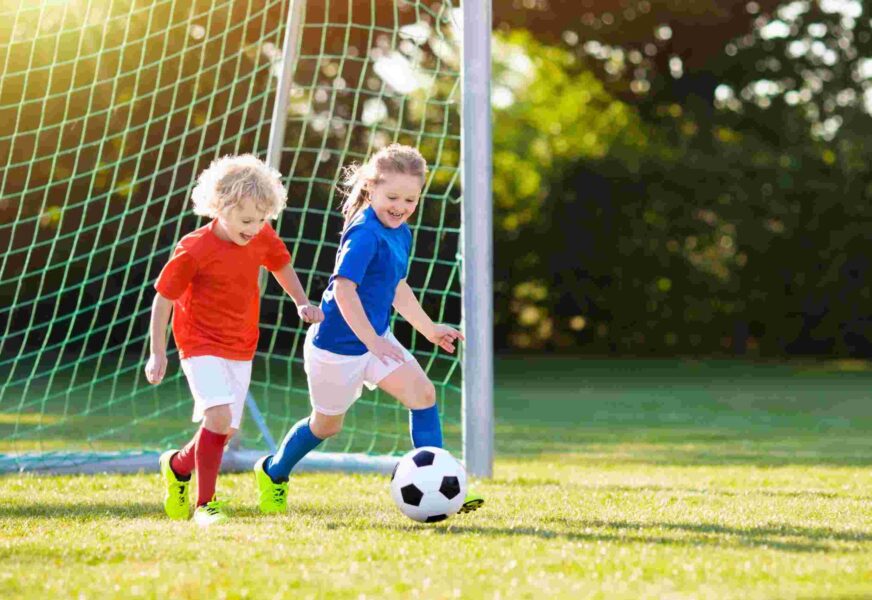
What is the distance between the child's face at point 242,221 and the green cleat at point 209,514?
912 millimetres

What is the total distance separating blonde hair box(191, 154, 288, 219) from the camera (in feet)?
14.7

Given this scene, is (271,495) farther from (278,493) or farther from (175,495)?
(175,495)

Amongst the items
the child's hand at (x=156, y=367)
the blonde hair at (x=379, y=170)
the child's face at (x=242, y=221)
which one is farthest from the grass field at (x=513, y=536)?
the blonde hair at (x=379, y=170)

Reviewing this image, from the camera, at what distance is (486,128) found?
6066 millimetres

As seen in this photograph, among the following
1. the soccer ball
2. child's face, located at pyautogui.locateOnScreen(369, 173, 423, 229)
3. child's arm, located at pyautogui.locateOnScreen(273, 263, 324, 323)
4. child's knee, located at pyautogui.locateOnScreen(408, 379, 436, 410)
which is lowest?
the soccer ball

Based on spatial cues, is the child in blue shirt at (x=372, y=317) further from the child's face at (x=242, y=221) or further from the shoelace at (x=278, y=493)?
the child's face at (x=242, y=221)

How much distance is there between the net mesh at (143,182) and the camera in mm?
8359

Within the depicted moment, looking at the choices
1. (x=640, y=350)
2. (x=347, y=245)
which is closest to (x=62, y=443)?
(x=347, y=245)

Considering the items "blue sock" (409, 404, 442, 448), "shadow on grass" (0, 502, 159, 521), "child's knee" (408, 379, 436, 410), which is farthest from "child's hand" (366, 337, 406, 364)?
"shadow on grass" (0, 502, 159, 521)

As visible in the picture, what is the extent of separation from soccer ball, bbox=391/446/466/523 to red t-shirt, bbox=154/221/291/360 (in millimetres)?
737

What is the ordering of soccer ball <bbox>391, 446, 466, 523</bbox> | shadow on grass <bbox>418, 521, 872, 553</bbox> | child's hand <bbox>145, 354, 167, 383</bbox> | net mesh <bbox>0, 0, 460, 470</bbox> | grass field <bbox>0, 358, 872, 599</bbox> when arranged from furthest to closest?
net mesh <bbox>0, 0, 460, 470</bbox> → child's hand <bbox>145, 354, 167, 383</bbox> → soccer ball <bbox>391, 446, 466, 523</bbox> → shadow on grass <bbox>418, 521, 872, 553</bbox> → grass field <bbox>0, 358, 872, 599</bbox>

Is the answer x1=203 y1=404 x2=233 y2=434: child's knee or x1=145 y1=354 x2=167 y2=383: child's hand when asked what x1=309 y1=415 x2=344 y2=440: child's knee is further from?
x1=145 y1=354 x2=167 y2=383: child's hand

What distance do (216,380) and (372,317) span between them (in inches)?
22.8

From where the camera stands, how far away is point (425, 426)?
468 cm
